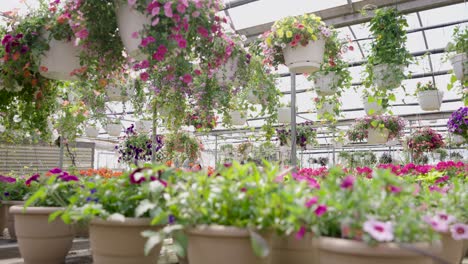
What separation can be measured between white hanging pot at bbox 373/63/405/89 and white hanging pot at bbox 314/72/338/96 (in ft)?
1.12

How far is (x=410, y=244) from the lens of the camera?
0.91 metres

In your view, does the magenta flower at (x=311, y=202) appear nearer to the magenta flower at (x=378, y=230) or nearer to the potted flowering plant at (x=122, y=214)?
the magenta flower at (x=378, y=230)

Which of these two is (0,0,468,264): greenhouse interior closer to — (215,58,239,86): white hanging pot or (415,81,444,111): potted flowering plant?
(215,58,239,86): white hanging pot

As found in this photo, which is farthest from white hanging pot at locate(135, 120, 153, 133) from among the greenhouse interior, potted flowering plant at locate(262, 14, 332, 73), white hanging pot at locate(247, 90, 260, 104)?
potted flowering plant at locate(262, 14, 332, 73)

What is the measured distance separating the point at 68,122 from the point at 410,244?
3701 millimetres

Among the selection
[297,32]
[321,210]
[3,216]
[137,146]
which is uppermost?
[297,32]

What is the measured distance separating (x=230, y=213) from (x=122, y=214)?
1.28 feet

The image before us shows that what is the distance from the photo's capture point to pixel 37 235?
147 cm

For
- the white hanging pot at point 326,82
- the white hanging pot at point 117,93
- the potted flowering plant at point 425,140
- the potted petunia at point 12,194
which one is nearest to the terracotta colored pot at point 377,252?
the potted petunia at point 12,194

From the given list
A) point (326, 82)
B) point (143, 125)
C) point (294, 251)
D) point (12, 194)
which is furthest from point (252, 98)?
point (143, 125)

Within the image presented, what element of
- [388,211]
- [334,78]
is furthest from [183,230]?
[334,78]

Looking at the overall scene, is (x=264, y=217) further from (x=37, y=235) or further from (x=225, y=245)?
(x=37, y=235)

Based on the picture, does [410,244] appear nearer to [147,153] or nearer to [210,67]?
[210,67]

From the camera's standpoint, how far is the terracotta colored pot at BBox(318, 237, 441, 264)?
0.90 m
